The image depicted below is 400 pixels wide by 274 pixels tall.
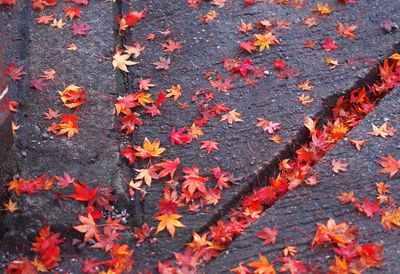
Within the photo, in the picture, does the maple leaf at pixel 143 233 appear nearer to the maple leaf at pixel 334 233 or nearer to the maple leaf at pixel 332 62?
the maple leaf at pixel 334 233

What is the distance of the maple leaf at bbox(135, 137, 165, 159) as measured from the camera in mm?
2705

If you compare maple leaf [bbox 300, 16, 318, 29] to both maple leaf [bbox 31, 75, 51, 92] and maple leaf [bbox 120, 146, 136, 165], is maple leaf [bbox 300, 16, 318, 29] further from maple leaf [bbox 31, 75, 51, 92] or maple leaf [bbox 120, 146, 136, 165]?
maple leaf [bbox 31, 75, 51, 92]

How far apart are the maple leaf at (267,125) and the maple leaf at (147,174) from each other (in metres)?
0.77

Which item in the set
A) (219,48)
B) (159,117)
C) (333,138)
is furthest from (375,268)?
(219,48)

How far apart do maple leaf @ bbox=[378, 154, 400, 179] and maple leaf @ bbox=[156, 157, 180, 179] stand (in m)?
1.23

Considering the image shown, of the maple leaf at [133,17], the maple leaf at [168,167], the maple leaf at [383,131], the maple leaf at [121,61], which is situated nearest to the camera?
the maple leaf at [168,167]

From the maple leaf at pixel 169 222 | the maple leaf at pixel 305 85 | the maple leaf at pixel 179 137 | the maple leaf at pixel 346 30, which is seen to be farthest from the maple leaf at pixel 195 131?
the maple leaf at pixel 346 30

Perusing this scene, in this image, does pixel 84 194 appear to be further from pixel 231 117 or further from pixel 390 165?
pixel 390 165

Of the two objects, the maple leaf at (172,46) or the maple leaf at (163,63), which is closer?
the maple leaf at (163,63)

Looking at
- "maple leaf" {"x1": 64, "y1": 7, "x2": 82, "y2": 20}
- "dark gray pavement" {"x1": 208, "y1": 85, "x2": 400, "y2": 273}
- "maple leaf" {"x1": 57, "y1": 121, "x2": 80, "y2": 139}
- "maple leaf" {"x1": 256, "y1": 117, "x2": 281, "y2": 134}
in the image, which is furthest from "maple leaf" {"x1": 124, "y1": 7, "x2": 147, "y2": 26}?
"dark gray pavement" {"x1": 208, "y1": 85, "x2": 400, "y2": 273}

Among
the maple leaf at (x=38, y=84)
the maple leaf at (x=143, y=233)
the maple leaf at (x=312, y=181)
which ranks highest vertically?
the maple leaf at (x=38, y=84)

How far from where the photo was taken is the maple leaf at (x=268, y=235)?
229cm

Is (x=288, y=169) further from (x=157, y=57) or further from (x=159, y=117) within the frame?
(x=157, y=57)

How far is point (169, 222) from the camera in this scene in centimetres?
243
